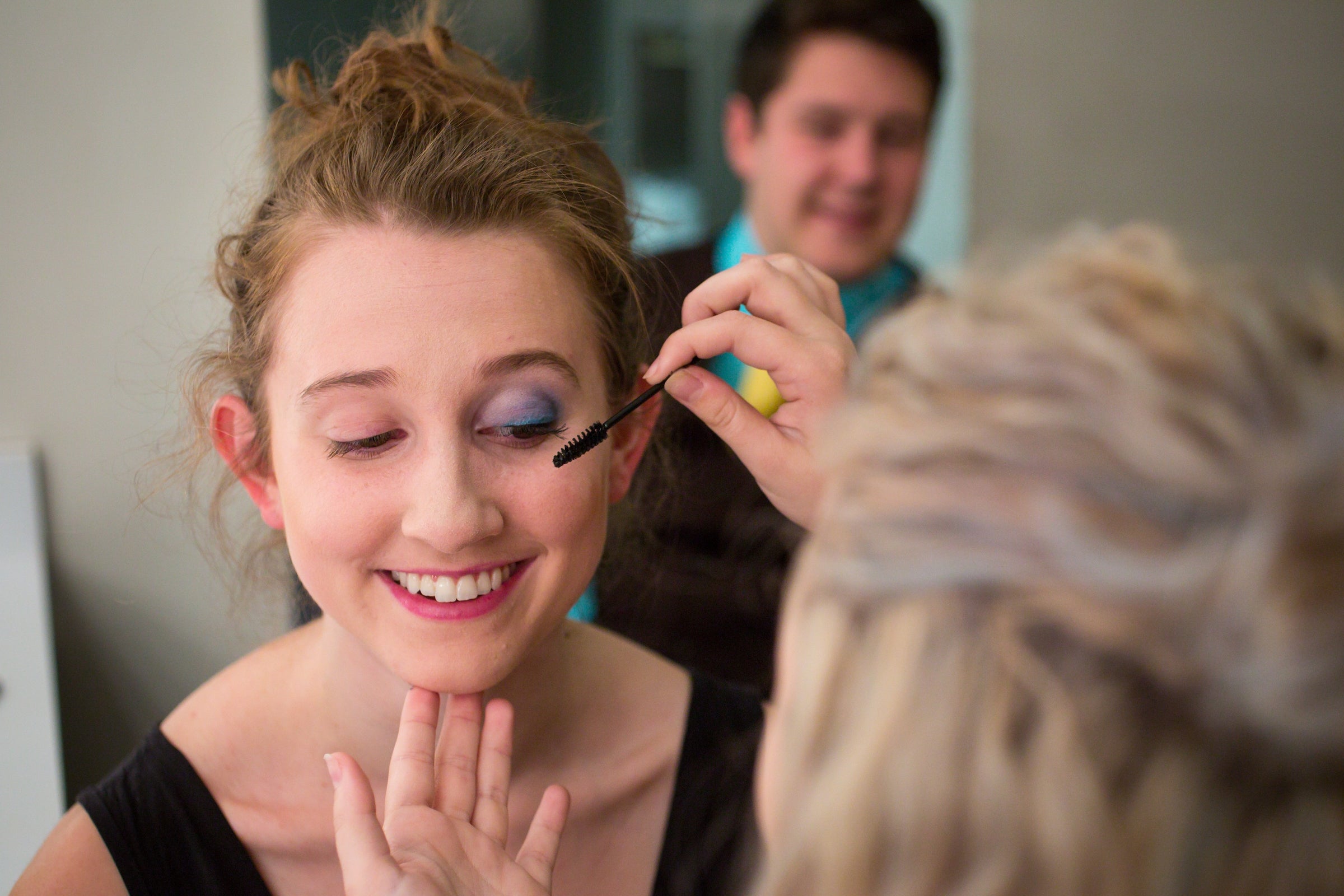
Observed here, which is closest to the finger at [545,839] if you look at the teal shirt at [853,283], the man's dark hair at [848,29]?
the teal shirt at [853,283]

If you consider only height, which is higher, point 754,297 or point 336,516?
point 754,297

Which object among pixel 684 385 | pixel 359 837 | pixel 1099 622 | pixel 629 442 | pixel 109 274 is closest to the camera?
pixel 1099 622

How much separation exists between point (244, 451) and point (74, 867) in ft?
1.17

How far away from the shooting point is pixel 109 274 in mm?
1332

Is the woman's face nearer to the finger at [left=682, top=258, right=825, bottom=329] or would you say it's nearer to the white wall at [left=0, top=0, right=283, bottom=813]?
the finger at [left=682, top=258, right=825, bottom=329]

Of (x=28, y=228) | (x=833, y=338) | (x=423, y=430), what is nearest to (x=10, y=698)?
(x=28, y=228)

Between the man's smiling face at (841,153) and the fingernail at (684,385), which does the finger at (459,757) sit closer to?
the fingernail at (684,385)

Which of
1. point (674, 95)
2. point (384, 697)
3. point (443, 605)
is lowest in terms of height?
point (384, 697)

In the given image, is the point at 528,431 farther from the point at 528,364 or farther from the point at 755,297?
the point at 755,297

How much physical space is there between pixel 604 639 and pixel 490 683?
10.5 inches

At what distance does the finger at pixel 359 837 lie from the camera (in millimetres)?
646

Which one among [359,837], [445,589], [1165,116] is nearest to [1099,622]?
[359,837]

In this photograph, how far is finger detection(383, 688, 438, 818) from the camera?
0.73m

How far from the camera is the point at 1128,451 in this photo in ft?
1.30
